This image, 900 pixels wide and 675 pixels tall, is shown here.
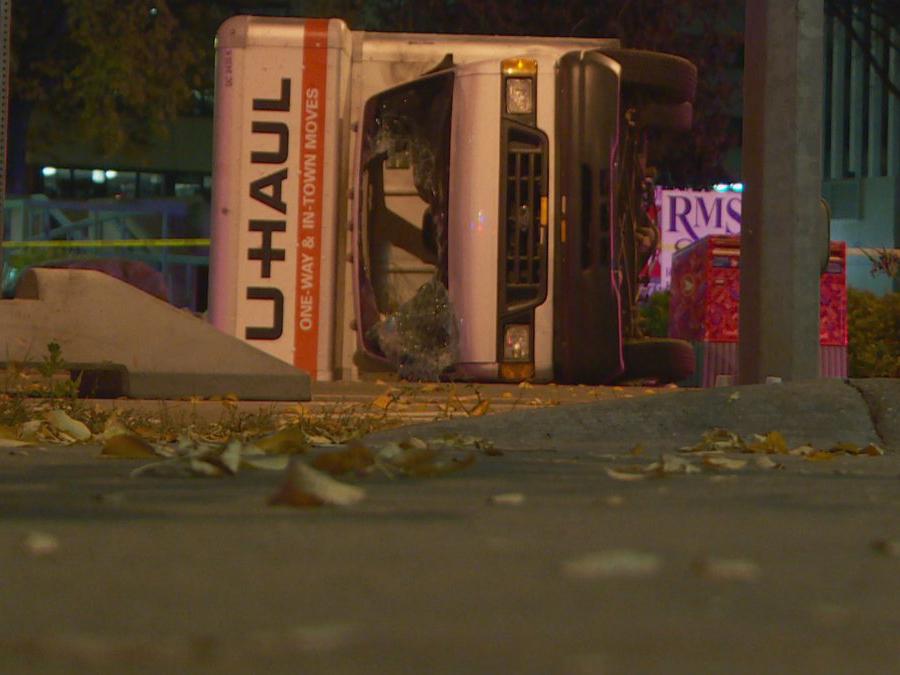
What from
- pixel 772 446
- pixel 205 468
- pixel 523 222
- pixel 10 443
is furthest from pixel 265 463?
pixel 523 222

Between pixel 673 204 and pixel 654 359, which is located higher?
pixel 673 204

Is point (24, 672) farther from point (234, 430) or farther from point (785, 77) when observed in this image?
point (785, 77)

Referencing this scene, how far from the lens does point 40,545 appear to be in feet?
7.57

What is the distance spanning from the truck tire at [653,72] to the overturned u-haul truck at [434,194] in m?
0.02

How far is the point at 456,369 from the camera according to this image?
12.4 m

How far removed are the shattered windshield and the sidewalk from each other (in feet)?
29.6

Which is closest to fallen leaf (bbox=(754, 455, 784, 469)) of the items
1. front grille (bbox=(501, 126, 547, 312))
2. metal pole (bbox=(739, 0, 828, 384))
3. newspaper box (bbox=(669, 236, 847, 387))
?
metal pole (bbox=(739, 0, 828, 384))

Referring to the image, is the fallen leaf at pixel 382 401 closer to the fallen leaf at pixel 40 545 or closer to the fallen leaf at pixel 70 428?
the fallen leaf at pixel 70 428

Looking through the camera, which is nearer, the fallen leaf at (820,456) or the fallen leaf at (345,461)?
the fallen leaf at (345,461)

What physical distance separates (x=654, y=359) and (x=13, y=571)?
1065 centimetres

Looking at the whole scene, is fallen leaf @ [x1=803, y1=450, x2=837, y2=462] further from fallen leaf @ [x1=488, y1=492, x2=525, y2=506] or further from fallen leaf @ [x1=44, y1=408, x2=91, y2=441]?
fallen leaf @ [x1=44, y1=408, x2=91, y2=441]

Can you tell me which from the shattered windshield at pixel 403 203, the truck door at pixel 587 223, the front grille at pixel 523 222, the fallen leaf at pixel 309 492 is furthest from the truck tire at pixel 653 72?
the fallen leaf at pixel 309 492

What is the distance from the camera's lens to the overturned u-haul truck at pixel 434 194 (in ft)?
40.5

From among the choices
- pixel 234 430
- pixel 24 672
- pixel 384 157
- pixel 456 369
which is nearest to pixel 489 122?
pixel 384 157
